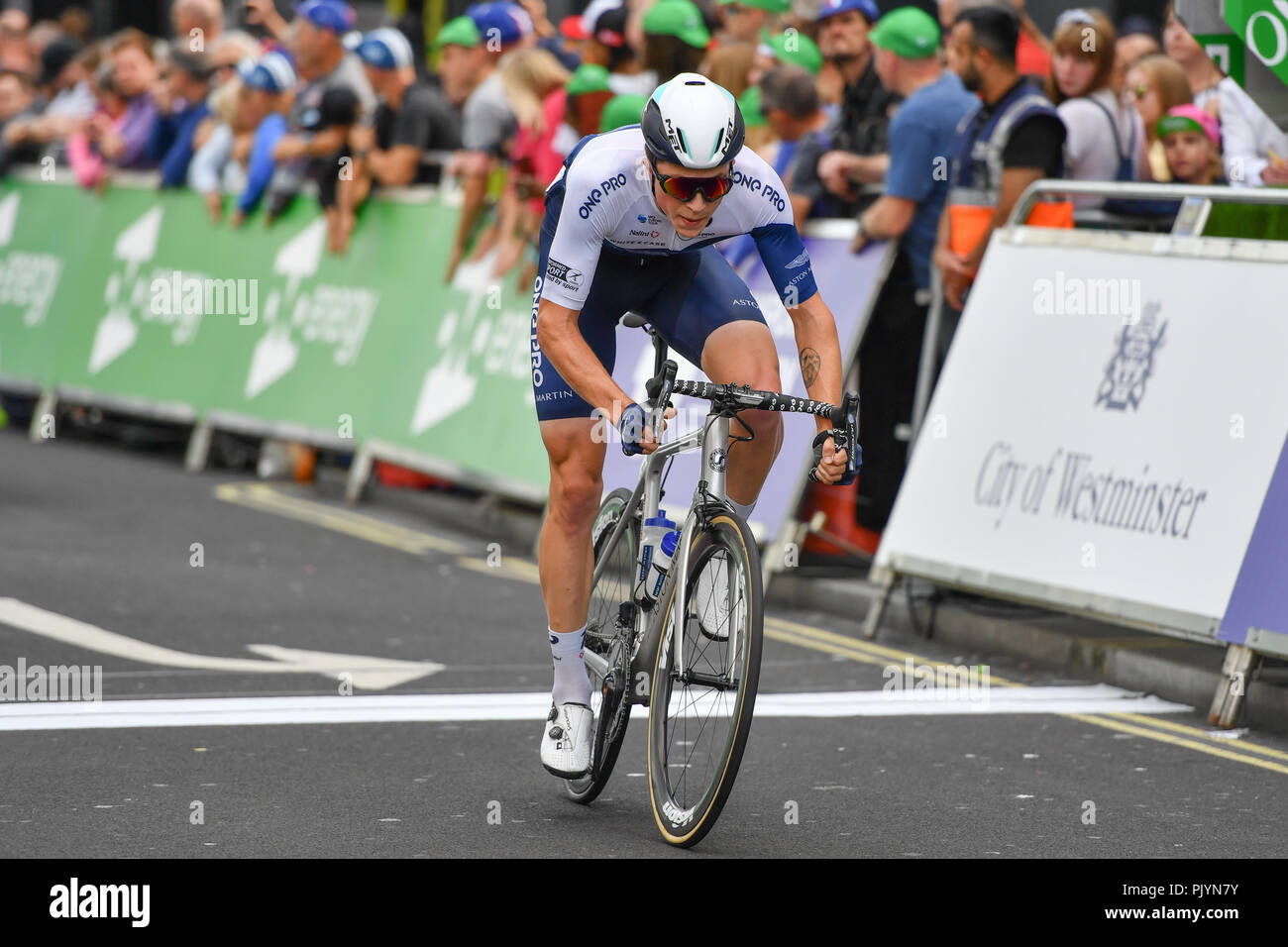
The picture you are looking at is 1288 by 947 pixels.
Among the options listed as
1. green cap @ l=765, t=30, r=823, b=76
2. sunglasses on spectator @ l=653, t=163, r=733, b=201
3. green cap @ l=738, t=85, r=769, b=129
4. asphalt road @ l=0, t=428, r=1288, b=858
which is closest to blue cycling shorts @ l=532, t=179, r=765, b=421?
sunglasses on spectator @ l=653, t=163, r=733, b=201

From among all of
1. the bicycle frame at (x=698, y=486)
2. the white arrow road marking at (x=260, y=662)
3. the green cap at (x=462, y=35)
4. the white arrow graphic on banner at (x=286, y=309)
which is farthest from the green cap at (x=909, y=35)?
the white arrow graphic on banner at (x=286, y=309)

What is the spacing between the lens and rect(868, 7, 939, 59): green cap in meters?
10.2

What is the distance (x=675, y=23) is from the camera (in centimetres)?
1153

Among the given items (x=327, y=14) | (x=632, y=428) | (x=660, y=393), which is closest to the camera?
(x=632, y=428)

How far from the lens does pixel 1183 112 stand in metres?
10.1

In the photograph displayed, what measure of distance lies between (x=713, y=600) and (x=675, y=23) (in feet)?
20.6

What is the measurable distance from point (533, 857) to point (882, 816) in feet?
3.86

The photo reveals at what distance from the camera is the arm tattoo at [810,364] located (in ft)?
20.0

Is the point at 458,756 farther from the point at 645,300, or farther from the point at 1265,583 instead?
the point at 1265,583

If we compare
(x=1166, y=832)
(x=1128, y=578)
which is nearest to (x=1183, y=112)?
(x=1128, y=578)

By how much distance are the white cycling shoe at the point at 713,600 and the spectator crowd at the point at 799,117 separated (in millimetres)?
4228

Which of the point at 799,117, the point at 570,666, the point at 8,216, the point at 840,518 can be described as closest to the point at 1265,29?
the point at 799,117

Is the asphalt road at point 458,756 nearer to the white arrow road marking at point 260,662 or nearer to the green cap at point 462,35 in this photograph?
the white arrow road marking at point 260,662
